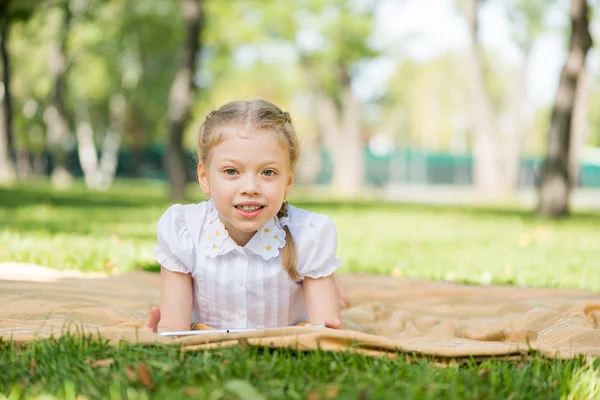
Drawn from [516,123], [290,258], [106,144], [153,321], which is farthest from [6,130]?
[290,258]

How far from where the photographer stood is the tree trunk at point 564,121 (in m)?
12.6

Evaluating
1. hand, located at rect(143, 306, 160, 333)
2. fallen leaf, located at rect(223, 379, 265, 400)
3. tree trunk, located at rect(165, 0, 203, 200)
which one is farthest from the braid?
tree trunk, located at rect(165, 0, 203, 200)

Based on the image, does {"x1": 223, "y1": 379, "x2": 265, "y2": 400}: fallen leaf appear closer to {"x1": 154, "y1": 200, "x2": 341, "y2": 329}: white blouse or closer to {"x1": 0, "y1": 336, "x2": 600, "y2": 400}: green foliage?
{"x1": 0, "y1": 336, "x2": 600, "y2": 400}: green foliage

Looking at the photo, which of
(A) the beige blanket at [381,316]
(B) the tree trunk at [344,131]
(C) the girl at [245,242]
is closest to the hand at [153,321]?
(C) the girl at [245,242]

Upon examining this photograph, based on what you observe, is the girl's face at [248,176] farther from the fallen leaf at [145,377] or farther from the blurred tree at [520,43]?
the blurred tree at [520,43]

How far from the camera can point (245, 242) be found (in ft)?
10.4

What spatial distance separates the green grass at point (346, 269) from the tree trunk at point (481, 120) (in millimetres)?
9102

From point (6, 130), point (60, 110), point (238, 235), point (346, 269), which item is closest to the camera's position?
point (238, 235)

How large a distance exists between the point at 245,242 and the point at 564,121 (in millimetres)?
10726

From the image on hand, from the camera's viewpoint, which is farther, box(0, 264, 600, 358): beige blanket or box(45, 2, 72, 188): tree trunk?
box(45, 2, 72, 188): tree trunk

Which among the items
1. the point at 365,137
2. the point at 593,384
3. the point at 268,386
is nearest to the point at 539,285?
the point at 593,384

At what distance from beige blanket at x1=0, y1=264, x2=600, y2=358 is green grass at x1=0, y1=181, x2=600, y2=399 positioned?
0.08 m

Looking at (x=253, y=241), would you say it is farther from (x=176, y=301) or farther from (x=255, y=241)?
(x=176, y=301)

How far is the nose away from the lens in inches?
114
